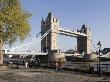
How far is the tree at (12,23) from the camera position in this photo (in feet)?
161

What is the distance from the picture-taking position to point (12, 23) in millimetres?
49719

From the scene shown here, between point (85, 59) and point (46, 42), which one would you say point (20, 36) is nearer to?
point (85, 59)

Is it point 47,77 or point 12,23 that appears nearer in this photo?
point 47,77

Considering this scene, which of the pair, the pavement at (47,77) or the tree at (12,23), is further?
the tree at (12,23)

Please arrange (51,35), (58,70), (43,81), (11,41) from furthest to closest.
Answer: (51,35)
(11,41)
(58,70)
(43,81)

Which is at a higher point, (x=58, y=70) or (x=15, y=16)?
(x=15, y=16)

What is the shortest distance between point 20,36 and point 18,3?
535 cm

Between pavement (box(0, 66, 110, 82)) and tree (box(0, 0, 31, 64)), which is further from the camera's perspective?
tree (box(0, 0, 31, 64))

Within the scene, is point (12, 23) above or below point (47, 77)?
above

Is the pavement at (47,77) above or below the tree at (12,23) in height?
below

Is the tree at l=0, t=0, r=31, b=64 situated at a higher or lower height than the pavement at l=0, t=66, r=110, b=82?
higher

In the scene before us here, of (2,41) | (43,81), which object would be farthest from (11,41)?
(43,81)

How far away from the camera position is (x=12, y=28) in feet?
164

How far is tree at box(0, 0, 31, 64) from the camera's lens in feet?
161
